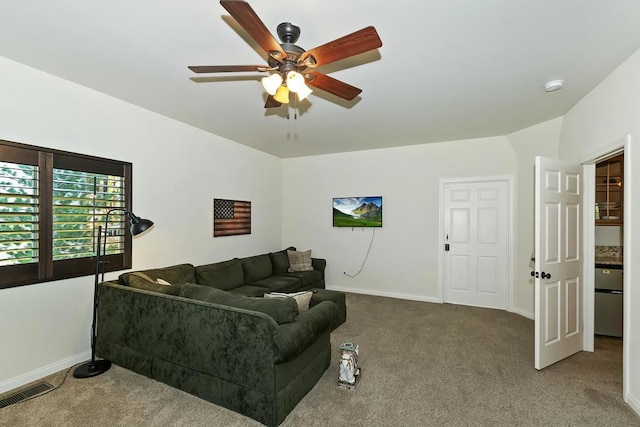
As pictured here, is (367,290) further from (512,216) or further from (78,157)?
(78,157)

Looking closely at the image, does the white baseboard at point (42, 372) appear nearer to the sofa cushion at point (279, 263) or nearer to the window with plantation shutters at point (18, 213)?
the window with plantation shutters at point (18, 213)

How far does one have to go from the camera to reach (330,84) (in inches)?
82.7

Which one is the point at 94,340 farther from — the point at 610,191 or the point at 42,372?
the point at 610,191

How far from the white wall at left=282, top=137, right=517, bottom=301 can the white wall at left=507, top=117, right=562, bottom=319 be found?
0.21m

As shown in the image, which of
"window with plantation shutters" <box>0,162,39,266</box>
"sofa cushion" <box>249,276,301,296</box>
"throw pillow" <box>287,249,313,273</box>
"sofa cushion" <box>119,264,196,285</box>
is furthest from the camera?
"throw pillow" <box>287,249,313,273</box>

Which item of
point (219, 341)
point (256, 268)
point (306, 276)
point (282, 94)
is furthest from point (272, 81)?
point (306, 276)

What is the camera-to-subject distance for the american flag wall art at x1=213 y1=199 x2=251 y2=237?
Result: 447 cm

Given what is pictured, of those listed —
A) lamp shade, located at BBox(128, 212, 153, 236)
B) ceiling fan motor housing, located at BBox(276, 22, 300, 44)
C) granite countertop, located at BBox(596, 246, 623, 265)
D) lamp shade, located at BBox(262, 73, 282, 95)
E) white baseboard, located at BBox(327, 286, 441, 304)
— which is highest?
ceiling fan motor housing, located at BBox(276, 22, 300, 44)

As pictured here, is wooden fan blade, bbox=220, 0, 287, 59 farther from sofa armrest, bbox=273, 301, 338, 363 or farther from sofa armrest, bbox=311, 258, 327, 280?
sofa armrest, bbox=311, 258, 327, 280

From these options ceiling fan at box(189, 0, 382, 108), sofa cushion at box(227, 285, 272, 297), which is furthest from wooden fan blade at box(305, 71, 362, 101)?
sofa cushion at box(227, 285, 272, 297)

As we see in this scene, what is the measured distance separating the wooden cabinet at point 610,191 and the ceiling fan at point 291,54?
12.7 ft

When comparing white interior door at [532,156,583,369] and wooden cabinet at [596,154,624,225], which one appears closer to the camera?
white interior door at [532,156,583,369]

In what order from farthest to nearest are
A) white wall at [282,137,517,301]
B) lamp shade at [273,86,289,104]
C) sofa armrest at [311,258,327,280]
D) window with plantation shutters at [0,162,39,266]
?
1. sofa armrest at [311,258,327,280]
2. white wall at [282,137,517,301]
3. window with plantation shutters at [0,162,39,266]
4. lamp shade at [273,86,289,104]

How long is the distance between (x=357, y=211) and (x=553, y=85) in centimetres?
331
